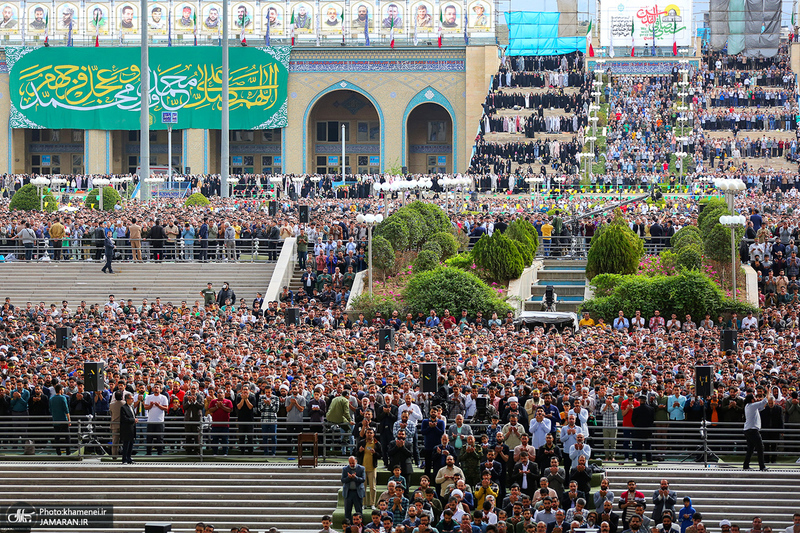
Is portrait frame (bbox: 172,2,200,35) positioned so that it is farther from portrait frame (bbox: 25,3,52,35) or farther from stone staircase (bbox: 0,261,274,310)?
stone staircase (bbox: 0,261,274,310)

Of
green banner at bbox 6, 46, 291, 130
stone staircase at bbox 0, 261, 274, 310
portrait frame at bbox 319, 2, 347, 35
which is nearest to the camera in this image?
stone staircase at bbox 0, 261, 274, 310

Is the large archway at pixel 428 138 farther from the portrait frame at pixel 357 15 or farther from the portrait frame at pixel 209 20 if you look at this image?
the portrait frame at pixel 209 20

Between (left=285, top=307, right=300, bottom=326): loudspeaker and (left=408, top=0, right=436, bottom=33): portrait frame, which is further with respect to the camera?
(left=408, top=0, right=436, bottom=33): portrait frame

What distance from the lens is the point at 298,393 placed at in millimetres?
16297

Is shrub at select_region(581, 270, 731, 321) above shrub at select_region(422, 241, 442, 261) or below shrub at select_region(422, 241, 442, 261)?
below

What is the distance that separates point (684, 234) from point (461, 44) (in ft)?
99.3

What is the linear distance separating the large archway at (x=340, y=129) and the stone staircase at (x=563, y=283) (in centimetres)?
3059

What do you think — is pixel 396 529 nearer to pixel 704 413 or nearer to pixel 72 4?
pixel 704 413

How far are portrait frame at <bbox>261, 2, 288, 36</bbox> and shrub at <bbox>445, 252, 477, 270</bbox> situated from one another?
32182 mm

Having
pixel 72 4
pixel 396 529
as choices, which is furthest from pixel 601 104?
pixel 396 529

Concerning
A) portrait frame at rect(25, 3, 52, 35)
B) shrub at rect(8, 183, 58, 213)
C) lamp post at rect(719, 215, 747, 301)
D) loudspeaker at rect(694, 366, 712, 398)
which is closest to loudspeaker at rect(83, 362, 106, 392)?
loudspeaker at rect(694, 366, 712, 398)

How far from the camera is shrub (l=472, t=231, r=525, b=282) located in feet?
87.8

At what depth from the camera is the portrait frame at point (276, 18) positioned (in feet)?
190

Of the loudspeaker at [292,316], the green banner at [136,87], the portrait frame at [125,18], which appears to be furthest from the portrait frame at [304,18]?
the loudspeaker at [292,316]
